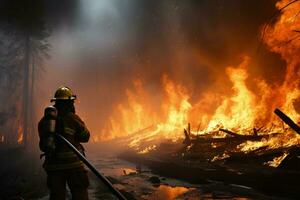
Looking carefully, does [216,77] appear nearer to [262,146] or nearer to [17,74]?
[262,146]

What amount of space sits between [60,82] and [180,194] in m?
47.7

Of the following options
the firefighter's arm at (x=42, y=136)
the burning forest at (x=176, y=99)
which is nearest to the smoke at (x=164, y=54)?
the burning forest at (x=176, y=99)

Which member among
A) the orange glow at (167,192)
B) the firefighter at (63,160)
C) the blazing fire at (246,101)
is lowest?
the orange glow at (167,192)

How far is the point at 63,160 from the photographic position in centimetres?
545

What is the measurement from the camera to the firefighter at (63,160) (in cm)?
533

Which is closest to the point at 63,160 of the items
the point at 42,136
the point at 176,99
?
the point at 42,136

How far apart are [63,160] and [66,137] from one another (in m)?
0.37

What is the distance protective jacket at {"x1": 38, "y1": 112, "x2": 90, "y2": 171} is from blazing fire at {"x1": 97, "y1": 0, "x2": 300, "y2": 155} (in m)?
9.66

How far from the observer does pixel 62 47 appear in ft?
184

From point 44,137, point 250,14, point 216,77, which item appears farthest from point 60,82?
point 44,137

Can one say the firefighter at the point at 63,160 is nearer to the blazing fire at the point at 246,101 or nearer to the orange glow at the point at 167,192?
the orange glow at the point at 167,192

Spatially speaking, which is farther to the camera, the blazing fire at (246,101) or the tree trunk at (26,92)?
the tree trunk at (26,92)

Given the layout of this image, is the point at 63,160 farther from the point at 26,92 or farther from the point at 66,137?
the point at 26,92

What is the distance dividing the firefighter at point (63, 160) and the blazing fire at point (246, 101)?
974 cm
